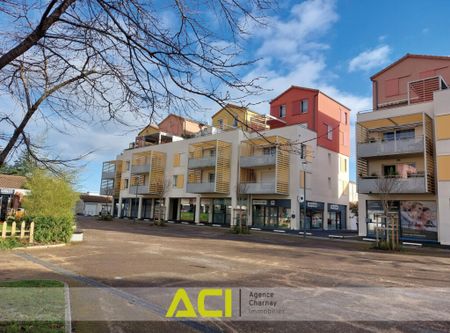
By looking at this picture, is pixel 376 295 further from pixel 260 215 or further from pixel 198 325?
pixel 260 215

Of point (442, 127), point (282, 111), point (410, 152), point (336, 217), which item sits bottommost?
point (336, 217)

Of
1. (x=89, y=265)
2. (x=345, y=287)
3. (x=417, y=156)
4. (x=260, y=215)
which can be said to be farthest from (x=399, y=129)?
(x=89, y=265)

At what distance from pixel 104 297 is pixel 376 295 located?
5.35 meters

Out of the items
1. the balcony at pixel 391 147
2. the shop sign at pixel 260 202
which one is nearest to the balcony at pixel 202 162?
the shop sign at pixel 260 202

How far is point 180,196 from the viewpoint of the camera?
146 feet

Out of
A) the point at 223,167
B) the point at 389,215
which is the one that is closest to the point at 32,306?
the point at 389,215

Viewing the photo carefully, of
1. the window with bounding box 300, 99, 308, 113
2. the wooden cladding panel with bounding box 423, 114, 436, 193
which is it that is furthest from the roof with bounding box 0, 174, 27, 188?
the wooden cladding panel with bounding box 423, 114, 436, 193

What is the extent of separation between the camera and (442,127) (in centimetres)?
2359

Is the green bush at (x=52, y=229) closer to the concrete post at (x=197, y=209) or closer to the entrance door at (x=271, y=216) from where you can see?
the entrance door at (x=271, y=216)

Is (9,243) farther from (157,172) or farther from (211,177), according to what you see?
(157,172)

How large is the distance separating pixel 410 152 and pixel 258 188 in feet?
45.9

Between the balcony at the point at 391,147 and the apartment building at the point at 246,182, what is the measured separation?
3896 millimetres

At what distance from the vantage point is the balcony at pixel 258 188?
1331 inches

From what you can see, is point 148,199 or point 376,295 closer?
point 376,295
